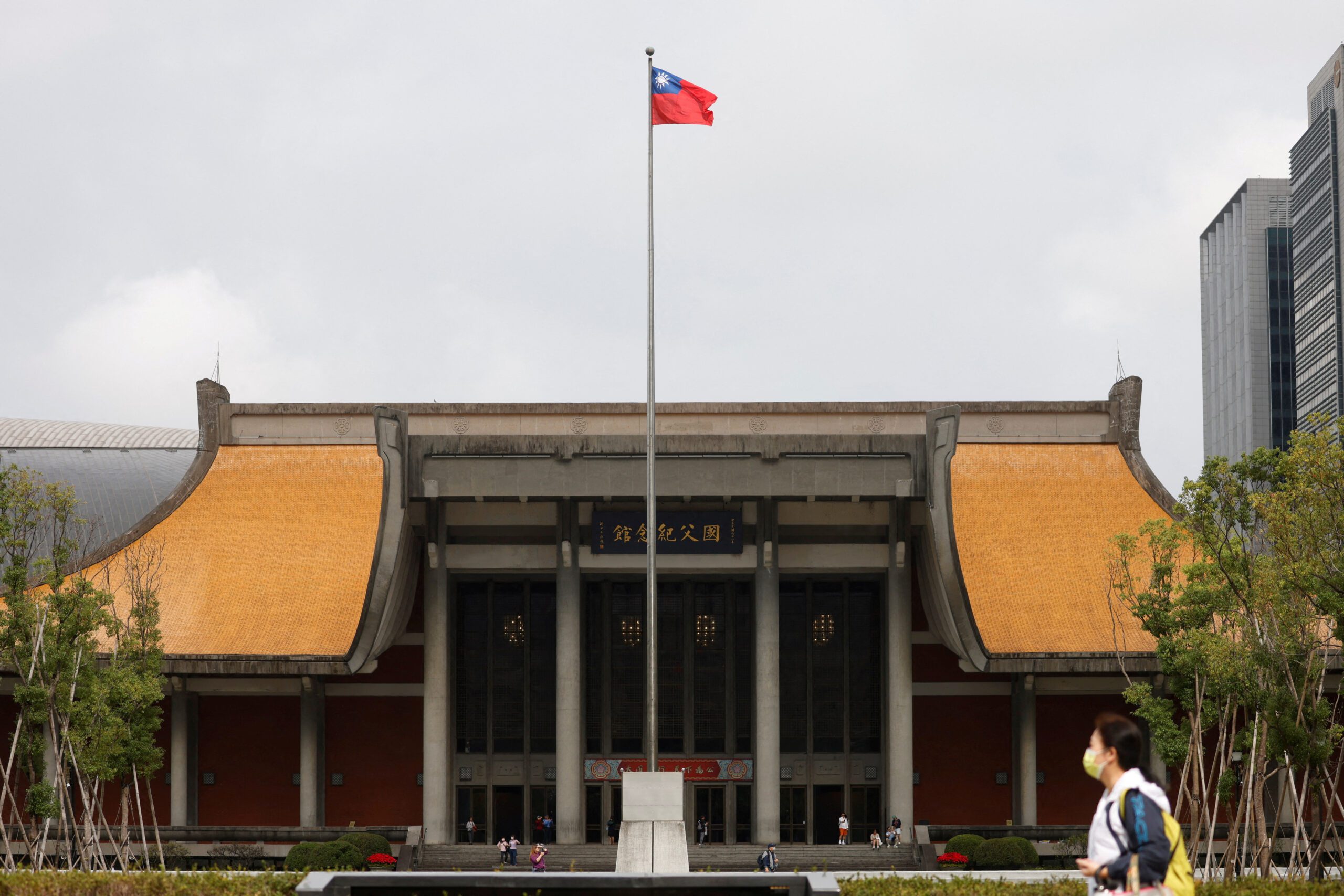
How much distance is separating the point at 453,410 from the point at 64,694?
55.6 ft

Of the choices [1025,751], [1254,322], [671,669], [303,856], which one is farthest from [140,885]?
[1254,322]

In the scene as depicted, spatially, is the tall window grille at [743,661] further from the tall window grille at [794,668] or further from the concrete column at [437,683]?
the concrete column at [437,683]

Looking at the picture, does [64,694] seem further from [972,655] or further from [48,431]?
[48,431]

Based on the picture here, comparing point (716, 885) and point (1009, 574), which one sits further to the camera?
point (1009, 574)

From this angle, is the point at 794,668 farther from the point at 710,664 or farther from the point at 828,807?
the point at 828,807

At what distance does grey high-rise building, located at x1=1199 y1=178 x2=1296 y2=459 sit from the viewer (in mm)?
110000

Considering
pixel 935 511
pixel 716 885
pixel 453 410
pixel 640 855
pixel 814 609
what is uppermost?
pixel 453 410

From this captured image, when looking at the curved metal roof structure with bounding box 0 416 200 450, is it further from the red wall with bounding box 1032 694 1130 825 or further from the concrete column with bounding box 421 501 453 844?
Answer: the red wall with bounding box 1032 694 1130 825

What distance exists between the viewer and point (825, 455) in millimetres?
32469

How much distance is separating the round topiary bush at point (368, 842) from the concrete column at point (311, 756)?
6.56 feet

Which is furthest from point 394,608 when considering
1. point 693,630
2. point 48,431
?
point 48,431

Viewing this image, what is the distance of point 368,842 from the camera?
3128 cm

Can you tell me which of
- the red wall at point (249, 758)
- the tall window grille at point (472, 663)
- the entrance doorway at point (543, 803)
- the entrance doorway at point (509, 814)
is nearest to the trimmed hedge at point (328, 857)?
the red wall at point (249, 758)

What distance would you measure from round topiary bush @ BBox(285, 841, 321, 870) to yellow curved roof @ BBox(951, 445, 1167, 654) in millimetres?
16931
